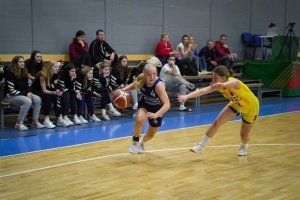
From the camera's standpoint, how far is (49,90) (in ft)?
30.3

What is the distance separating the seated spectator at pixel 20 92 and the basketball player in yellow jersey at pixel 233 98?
376cm

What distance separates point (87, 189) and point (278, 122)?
244 inches

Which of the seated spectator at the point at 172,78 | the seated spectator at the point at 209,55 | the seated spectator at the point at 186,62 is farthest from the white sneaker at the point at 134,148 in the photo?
the seated spectator at the point at 209,55

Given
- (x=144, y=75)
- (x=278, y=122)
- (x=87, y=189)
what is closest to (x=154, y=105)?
(x=144, y=75)

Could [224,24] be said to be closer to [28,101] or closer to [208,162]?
[28,101]

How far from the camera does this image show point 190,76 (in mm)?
12641

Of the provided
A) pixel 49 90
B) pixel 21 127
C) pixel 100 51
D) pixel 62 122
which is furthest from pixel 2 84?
pixel 100 51

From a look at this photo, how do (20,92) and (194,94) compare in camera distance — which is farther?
(20,92)

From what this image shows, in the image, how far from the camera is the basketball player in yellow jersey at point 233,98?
628 centimetres

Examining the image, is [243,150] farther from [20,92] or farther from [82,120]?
[20,92]

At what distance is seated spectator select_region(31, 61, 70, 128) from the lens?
9.15 m

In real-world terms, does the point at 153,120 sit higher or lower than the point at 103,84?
lower

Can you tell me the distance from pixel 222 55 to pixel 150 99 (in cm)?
861

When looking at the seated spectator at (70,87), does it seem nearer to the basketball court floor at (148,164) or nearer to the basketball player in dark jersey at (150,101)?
the basketball court floor at (148,164)
